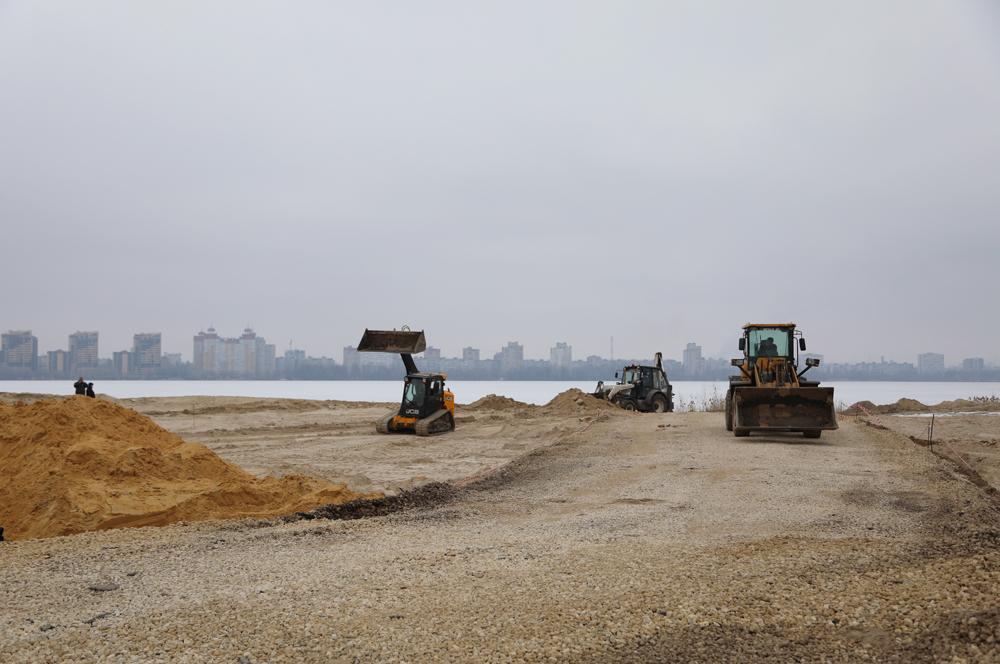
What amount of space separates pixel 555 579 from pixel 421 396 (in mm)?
14863

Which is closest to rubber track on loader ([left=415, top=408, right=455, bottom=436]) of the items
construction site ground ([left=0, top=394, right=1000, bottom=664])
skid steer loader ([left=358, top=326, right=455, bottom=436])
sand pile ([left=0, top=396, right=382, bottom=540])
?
skid steer loader ([left=358, top=326, right=455, bottom=436])

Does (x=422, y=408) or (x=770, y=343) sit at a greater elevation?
(x=770, y=343)

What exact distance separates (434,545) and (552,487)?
4.71m

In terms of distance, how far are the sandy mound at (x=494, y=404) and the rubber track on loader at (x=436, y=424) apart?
396 inches

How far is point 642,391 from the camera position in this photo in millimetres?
26375

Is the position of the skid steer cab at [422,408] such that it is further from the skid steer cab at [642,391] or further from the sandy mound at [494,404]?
the sandy mound at [494,404]

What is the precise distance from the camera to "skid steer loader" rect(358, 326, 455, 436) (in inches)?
746

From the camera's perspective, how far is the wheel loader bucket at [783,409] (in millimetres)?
15305

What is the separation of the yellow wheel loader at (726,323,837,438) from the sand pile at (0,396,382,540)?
32.8 ft

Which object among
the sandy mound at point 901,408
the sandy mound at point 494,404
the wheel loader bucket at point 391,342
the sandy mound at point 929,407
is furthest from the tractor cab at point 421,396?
the sandy mound at point 901,408

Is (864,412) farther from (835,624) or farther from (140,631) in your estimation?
(140,631)

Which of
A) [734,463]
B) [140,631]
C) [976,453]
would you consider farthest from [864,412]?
[140,631]

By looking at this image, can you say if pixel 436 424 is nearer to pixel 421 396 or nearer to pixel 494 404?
pixel 421 396

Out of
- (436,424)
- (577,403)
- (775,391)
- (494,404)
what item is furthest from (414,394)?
(494,404)
